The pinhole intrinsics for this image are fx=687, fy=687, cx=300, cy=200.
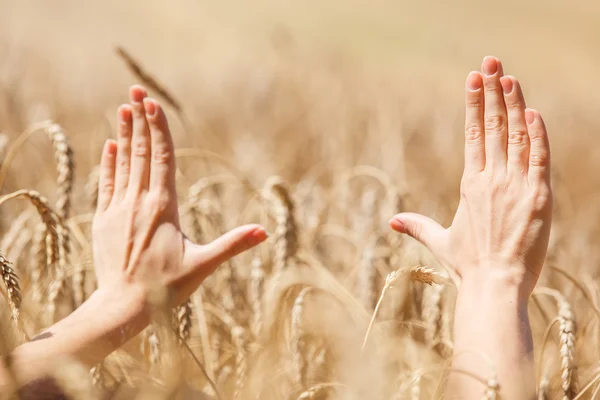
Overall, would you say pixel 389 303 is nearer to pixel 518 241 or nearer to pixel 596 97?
pixel 518 241

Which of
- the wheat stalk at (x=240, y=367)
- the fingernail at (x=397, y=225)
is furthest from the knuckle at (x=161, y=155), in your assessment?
the fingernail at (x=397, y=225)

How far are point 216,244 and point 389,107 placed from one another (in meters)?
2.78

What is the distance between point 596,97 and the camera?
5.91 m

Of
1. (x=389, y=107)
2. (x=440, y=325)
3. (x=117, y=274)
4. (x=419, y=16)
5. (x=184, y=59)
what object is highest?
(x=419, y=16)

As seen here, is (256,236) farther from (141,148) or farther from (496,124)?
(496,124)

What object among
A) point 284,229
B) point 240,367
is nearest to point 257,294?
point 284,229

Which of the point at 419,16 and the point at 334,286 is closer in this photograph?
the point at 334,286

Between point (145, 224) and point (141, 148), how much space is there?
0.56 ft

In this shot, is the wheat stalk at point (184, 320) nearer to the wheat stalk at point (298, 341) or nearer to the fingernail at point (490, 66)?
the wheat stalk at point (298, 341)

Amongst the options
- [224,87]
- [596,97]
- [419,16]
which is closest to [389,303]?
[224,87]

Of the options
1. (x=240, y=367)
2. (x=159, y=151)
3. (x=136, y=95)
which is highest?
(x=136, y=95)

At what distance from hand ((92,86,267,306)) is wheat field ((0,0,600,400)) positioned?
0.08m

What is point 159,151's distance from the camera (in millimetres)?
1427

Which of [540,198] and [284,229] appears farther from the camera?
[284,229]
